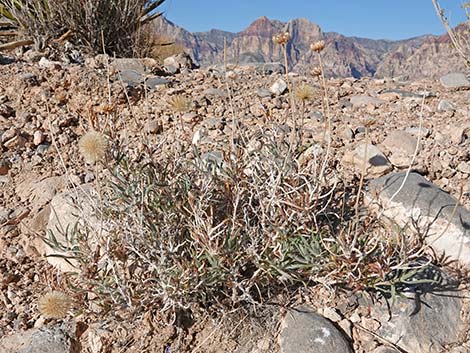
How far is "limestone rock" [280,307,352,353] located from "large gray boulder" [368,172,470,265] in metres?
0.51

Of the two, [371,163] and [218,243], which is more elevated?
[371,163]

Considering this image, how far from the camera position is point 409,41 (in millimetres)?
113562

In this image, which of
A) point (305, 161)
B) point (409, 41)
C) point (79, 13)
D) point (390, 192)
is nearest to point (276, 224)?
point (305, 161)

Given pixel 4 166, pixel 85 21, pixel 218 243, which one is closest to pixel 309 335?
pixel 218 243

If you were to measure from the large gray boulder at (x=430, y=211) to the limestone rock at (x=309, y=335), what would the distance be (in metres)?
0.51

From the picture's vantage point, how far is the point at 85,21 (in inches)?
166

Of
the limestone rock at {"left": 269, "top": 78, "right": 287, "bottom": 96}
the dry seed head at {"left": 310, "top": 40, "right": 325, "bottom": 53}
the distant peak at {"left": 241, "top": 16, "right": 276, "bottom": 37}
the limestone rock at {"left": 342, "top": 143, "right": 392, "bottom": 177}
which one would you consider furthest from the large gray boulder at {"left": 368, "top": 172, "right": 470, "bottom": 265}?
the distant peak at {"left": 241, "top": 16, "right": 276, "bottom": 37}

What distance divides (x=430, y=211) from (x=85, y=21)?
3.64 m

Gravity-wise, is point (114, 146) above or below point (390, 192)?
above

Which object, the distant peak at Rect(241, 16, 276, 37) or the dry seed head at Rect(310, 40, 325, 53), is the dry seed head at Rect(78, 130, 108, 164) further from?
the distant peak at Rect(241, 16, 276, 37)

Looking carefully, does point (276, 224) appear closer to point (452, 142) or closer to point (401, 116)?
point (452, 142)

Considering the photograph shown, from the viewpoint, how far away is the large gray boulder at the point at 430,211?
1.81m

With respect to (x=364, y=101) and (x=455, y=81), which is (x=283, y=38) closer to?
(x=364, y=101)

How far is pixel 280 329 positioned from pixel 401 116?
168cm
